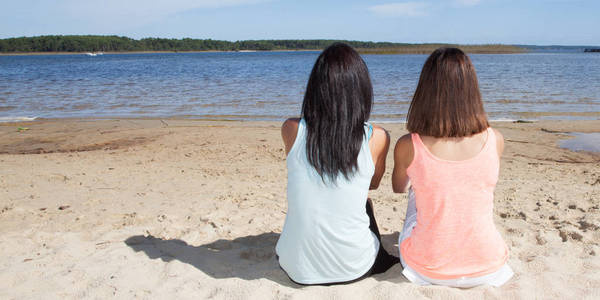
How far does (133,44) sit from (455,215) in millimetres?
137751

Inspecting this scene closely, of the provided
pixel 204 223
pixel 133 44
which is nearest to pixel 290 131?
pixel 204 223

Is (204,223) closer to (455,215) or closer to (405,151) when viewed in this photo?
(405,151)

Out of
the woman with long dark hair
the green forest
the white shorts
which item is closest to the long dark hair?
the woman with long dark hair

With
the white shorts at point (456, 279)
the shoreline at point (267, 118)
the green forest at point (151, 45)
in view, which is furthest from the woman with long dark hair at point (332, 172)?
the green forest at point (151, 45)

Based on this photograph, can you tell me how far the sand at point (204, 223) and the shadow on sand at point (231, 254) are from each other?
0.05 feet

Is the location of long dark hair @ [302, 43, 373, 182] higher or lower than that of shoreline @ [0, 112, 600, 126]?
higher

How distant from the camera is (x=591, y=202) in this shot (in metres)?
4.26

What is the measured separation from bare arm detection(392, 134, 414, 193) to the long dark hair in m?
0.24

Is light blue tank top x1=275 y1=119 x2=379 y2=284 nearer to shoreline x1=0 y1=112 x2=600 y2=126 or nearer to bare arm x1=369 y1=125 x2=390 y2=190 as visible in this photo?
bare arm x1=369 y1=125 x2=390 y2=190

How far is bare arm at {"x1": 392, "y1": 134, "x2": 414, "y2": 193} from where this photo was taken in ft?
7.75

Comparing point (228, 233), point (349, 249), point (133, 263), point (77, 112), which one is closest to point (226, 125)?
point (77, 112)

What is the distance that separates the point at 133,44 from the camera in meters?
128

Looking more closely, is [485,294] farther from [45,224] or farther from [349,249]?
[45,224]

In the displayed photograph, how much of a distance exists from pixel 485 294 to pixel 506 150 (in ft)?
17.9
